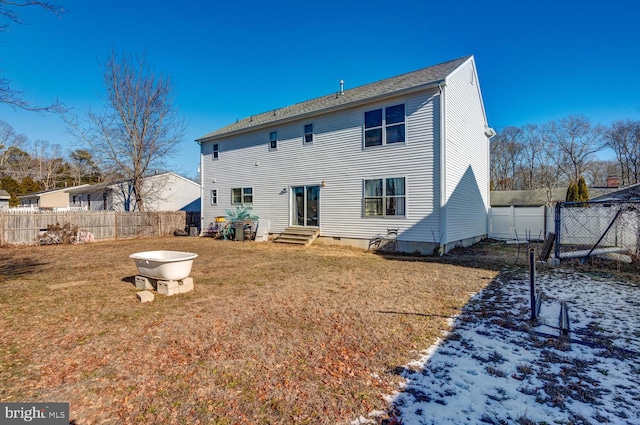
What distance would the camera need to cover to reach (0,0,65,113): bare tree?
5.45 metres

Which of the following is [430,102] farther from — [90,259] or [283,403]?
[90,259]

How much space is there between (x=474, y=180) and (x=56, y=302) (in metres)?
15.0

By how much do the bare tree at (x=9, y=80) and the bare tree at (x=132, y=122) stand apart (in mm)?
15149

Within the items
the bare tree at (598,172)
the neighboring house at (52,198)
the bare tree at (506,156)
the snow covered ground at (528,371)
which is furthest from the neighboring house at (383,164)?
the neighboring house at (52,198)

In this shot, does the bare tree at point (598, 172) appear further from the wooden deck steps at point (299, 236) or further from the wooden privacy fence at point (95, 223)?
the wooden privacy fence at point (95, 223)

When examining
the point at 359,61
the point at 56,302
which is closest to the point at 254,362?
the point at 56,302

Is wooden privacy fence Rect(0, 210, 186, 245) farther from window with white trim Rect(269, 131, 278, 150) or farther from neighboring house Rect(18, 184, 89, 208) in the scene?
neighboring house Rect(18, 184, 89, 208)

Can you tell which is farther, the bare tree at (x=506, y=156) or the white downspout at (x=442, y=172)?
the bare tree at (x=506, y=156)

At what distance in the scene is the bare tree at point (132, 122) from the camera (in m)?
19.0

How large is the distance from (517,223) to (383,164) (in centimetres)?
895

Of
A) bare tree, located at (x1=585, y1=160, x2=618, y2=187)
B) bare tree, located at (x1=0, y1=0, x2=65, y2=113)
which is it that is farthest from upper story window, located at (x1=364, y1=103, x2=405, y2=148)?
bare tree, located at (x1=585, y1=160, x2=618, y2=187)

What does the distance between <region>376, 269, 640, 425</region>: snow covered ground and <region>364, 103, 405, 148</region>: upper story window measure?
25.7 feet

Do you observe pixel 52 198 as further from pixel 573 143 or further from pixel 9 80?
pixel 573 143

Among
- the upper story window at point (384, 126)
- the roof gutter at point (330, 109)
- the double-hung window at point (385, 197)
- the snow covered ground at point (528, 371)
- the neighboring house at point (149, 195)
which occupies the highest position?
the roof gutter at point (330, 109)
